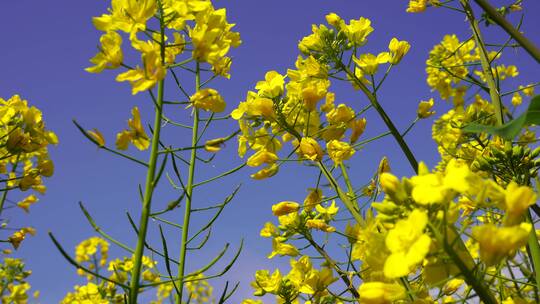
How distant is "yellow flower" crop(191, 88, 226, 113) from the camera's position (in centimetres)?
169

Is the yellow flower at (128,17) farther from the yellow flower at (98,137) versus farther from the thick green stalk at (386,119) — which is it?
the thick green stalk at (386,119)

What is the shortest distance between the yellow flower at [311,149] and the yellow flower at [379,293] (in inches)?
37.9

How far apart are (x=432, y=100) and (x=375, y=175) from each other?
0.61 metres

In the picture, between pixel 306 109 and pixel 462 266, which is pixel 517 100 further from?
pixel 462 266

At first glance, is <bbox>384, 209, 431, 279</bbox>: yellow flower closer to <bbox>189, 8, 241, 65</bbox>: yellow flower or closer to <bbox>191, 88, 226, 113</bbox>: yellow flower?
<bbox>191, 88, 226, 113</bbox>: yellow flower

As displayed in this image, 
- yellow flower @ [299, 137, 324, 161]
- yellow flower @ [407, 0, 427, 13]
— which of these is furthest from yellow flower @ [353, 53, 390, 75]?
yellow flower @ [407, 0, 427, 13]

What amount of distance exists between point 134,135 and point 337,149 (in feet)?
3.39

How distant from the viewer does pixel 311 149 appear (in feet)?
7.03

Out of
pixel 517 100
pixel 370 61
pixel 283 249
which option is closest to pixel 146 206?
pixel 283 249

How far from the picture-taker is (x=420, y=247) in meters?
1.06

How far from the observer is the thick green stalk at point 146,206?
4.68 feet

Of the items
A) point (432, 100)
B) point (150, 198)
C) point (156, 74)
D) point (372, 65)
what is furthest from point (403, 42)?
point (150, 198)

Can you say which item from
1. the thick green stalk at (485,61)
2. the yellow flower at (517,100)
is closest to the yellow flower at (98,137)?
the thick green stalk at (485,61)

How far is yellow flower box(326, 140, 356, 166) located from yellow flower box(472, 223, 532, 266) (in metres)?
1.14
